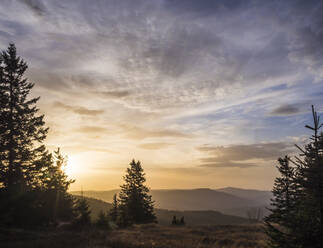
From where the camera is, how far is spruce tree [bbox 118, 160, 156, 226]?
137ft

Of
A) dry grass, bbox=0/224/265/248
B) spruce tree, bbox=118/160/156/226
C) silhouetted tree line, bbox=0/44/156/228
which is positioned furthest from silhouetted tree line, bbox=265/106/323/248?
spruce tree, bbox=118/160/156/226

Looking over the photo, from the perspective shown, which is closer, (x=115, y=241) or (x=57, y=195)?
(x=115, y=241)

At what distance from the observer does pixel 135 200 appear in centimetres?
4238

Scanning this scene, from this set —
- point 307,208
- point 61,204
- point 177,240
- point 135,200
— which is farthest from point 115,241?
point 135,200

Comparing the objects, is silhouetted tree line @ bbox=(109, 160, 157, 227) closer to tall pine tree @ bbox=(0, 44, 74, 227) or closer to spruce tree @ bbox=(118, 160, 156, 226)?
spruce tree @ bbox=(118, 160, 156, 226)

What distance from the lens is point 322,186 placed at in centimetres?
727

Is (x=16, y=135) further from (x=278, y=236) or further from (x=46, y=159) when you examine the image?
(x=278, y=236)

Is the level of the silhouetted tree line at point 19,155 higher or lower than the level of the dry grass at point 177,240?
higher

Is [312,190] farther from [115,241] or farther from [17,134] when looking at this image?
[17,134]

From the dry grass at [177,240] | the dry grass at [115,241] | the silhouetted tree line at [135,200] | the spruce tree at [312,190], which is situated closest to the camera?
Result: the spruce tree at [312,190]

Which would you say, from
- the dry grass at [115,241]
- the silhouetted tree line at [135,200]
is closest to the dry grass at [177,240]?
the dry grass at [115,241]

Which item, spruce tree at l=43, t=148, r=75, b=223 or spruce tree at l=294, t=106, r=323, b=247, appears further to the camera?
spruce tree at l=43, t=148, r=75, b=223

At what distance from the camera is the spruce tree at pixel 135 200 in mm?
41656

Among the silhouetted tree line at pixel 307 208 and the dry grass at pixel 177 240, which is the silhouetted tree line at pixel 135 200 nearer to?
the dry grass at pixel 177 240
